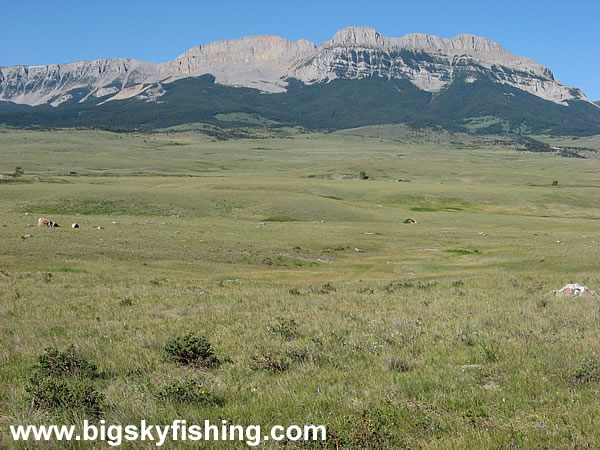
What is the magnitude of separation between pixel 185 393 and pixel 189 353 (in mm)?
2524

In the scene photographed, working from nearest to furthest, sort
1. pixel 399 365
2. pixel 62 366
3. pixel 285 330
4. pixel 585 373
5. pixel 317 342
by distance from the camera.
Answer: pixel 585 373 → pixel 62 366 → pixel 399 365 → pixel 317 342 → pixel 285 330

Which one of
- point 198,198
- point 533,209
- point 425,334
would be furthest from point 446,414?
point 533,209

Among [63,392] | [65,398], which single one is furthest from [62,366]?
[65,398]

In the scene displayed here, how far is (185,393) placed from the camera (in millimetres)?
7754

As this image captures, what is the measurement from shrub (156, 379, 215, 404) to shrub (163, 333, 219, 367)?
2.14 metres

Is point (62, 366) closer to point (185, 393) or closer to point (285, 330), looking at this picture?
point (185, 393)

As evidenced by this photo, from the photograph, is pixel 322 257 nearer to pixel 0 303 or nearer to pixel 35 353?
pixel 0 303

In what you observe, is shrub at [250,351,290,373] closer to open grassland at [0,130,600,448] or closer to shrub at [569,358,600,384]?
open grassland at [0,130,600,448]

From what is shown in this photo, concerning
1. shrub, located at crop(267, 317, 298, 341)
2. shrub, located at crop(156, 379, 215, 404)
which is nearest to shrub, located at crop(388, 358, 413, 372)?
shrub, located at crop(267, 317, 298, 341)

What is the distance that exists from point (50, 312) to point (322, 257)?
102ft

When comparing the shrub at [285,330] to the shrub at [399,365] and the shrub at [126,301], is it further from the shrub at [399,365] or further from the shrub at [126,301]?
the shrub at [126,301]

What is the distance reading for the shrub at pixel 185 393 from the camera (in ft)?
25.1

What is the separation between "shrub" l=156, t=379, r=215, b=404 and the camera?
7.65 metres

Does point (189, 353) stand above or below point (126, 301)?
above
